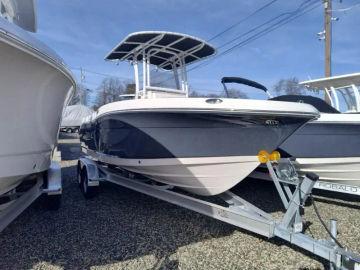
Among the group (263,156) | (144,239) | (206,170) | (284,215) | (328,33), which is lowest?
(144,239)

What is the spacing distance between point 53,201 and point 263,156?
2722mm

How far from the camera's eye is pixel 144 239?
3.76 metres

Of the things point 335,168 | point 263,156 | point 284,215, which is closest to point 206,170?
point 263,156

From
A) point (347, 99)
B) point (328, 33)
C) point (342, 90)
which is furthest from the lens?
point (328, 33)

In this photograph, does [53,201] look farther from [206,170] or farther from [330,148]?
[330,148]

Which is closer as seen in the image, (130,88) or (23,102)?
(23,102)

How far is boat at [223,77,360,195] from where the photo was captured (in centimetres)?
478

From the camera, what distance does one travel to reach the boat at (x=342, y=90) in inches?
232

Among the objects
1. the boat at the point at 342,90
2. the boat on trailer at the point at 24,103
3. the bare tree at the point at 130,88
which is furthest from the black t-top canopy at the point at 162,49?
the boat at the point at 342,90

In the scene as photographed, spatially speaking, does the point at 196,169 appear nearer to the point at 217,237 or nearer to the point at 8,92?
the point at 217,237

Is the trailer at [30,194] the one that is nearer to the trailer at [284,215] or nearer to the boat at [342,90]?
the trailer at [284,215]

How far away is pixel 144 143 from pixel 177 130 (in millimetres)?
458

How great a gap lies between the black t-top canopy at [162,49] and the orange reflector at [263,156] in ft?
7.53

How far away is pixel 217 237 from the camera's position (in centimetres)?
382
